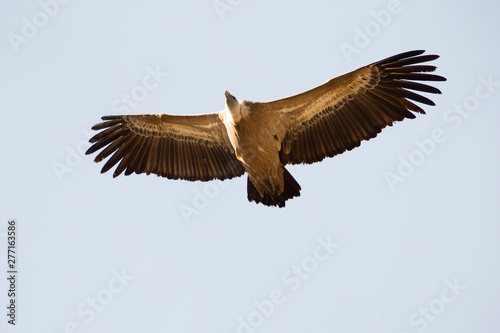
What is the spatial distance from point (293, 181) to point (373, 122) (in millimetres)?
1411

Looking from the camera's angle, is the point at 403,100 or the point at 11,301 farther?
the point at 11,301

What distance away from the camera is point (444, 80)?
9516mm

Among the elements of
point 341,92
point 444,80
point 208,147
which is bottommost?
point 444,80

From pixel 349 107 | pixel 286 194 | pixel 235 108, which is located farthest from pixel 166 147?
pixel 349 107

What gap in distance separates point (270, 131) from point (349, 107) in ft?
3.88

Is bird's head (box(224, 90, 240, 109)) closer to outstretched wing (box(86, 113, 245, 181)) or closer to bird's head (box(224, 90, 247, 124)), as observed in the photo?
bird's head (box(224, 90, 247, 124))

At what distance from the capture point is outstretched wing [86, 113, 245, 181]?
10.9 metres

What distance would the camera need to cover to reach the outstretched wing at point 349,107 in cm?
991

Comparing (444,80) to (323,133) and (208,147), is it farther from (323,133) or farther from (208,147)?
(208,147)

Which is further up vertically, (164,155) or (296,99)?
(164,155)

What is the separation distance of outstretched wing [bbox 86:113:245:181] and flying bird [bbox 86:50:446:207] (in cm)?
2

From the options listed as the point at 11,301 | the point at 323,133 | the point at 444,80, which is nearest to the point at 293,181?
the point at 323,133

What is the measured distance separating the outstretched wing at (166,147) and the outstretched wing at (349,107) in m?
1.05

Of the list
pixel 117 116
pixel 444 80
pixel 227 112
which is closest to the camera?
pixel 444 80
